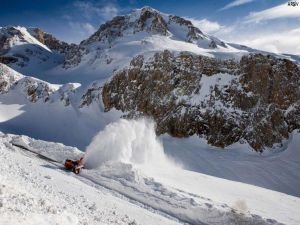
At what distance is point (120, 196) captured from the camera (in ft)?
62.1

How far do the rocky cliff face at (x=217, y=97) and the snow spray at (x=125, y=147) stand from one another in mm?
7220

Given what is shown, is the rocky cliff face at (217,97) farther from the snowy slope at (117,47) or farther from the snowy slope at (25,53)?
the snowy slope at (25,53)

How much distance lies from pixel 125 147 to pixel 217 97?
16.8 meters

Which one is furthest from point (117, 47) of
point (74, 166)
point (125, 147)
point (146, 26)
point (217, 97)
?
point (74, 166)

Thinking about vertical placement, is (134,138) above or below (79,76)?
below

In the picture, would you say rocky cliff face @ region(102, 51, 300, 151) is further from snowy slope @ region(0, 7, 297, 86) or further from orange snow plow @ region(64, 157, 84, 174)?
orange snow plow @ region(64, 157, 84, 174)

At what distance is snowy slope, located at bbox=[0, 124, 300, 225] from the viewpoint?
12836 mm

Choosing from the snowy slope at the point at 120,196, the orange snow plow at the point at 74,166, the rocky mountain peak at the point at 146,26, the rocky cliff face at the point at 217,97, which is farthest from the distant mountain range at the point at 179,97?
the orange snow plow at the point at 74,166

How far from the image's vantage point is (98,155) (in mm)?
25438

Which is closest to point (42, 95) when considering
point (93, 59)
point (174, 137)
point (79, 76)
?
point (79, 76)

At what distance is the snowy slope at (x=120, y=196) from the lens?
42.1ft

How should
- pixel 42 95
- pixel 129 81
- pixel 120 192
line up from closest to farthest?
1. pixel 120 192
2. pixel 129 81
3. pixel 42 95

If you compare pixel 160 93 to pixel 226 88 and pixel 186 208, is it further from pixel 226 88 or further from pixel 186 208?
pixel 186 208

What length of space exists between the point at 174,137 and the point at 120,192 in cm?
2054
